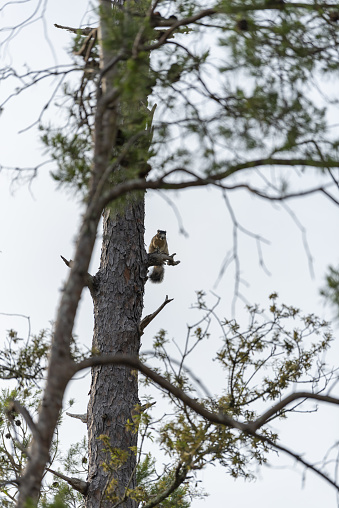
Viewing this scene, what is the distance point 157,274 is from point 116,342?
2.52 m

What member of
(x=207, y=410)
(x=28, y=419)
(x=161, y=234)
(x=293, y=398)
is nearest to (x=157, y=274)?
(x=161, y=234)

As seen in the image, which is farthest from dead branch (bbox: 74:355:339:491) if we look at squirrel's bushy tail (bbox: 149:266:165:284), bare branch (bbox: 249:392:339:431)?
squirrel's bushy tail (bbox: 149:266:165:284)

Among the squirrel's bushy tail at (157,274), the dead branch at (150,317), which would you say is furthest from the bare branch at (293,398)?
the squirrel's bushy tail at (157,274)

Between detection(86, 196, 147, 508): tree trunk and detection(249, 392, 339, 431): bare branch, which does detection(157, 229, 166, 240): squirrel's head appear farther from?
detection(249, 392, 339, 431): bare branch

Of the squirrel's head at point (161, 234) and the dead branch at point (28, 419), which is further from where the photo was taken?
the squirrel's head at point (161, 234)

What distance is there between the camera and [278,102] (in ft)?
12.3

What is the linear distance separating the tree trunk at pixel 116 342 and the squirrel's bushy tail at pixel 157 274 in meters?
1.91

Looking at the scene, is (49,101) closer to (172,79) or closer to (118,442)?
(172,79)

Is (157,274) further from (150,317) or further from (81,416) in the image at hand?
(81,416)

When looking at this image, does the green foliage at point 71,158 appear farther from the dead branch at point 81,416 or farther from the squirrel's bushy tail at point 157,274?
the squirrel's bushy tail at point 157,274

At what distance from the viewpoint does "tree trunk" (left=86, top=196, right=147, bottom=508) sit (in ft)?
17.5

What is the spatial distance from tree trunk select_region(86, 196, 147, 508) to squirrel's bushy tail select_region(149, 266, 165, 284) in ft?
6.25

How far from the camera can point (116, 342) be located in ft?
18.7

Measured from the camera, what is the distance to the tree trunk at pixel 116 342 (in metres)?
5.33
